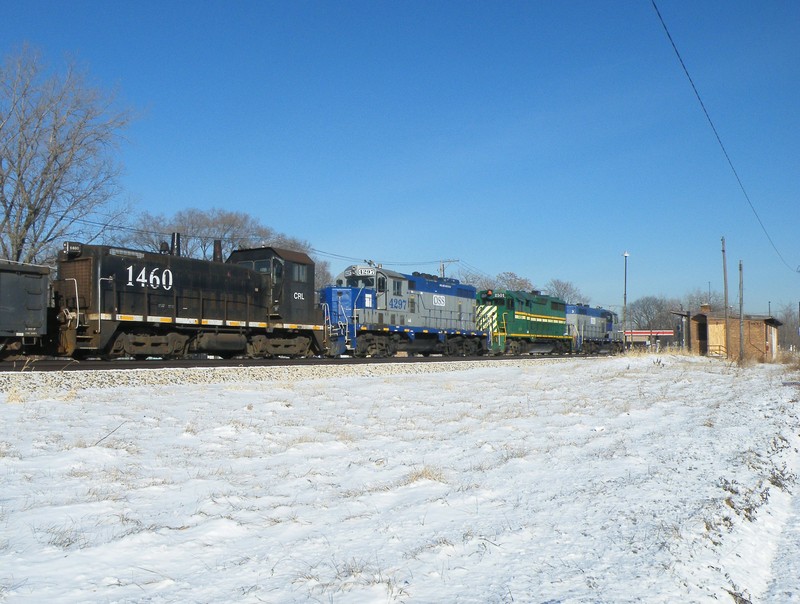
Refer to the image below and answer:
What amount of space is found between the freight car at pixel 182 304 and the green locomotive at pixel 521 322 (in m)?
12.8

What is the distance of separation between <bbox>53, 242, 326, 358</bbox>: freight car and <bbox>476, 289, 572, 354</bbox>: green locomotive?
12783 mm

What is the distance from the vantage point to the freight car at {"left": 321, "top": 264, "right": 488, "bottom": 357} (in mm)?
23906

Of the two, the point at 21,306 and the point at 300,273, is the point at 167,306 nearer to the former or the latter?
the point at 21,306

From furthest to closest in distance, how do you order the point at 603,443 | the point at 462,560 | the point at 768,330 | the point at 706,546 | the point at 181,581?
the point at 768,330 < the point at 603,443 < the point at 706,546 < the point at 462,560 < the point at 181,581

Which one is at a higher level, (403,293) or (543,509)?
(403,293)

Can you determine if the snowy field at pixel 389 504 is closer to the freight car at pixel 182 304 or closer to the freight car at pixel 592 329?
the freight car at pixel 182 304

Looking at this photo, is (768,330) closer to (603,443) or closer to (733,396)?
(733,396)

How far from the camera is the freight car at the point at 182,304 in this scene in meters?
16.5

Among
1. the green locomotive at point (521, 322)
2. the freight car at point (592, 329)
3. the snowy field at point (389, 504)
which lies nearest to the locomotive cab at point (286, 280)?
the snowy field at point (389, 504)

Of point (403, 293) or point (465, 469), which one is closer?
point (465, 469)

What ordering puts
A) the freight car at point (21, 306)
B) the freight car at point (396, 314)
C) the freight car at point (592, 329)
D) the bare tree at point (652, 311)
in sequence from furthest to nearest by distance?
the bare tree at point (652, 311), the freight car at point (592, 329), the freight car at point (396, 314), the freight car at point (21, 306)

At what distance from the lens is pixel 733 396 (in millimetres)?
12945

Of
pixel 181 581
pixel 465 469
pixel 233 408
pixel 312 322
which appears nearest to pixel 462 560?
pixel 181 581

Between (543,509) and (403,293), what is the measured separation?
2213 centimetres
